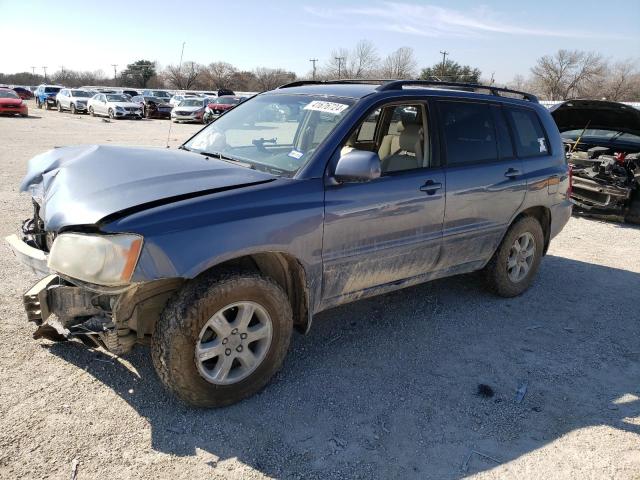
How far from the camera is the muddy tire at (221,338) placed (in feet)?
9.02

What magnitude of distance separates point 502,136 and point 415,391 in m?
2.49

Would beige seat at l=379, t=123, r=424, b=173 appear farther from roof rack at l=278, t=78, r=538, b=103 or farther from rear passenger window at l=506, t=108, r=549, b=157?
rear passenger window at l=506, t=108, r=549, b=157

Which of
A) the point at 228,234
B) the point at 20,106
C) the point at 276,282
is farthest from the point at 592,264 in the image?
the point at 20,106

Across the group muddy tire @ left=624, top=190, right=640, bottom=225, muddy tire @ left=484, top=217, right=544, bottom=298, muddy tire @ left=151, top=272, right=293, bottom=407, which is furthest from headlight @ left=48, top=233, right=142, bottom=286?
muddy tire @ left=624, top=190, right=640, bottom=225

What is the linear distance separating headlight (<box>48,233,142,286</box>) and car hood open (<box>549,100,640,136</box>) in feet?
26.0

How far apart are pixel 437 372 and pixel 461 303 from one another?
1368mm

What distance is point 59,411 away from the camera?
2.88 m

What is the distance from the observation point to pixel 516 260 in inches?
193

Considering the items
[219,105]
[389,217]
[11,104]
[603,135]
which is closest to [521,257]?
[389,217]

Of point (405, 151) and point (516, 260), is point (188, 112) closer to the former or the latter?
point (516, 260)

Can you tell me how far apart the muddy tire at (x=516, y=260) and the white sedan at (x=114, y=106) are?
3038 centimetres

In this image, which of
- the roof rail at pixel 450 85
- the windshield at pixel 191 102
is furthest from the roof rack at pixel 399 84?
the windshield at pixel 191 102

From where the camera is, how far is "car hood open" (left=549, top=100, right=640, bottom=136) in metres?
8.05

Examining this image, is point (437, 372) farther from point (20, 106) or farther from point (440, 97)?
point (20, 106)
